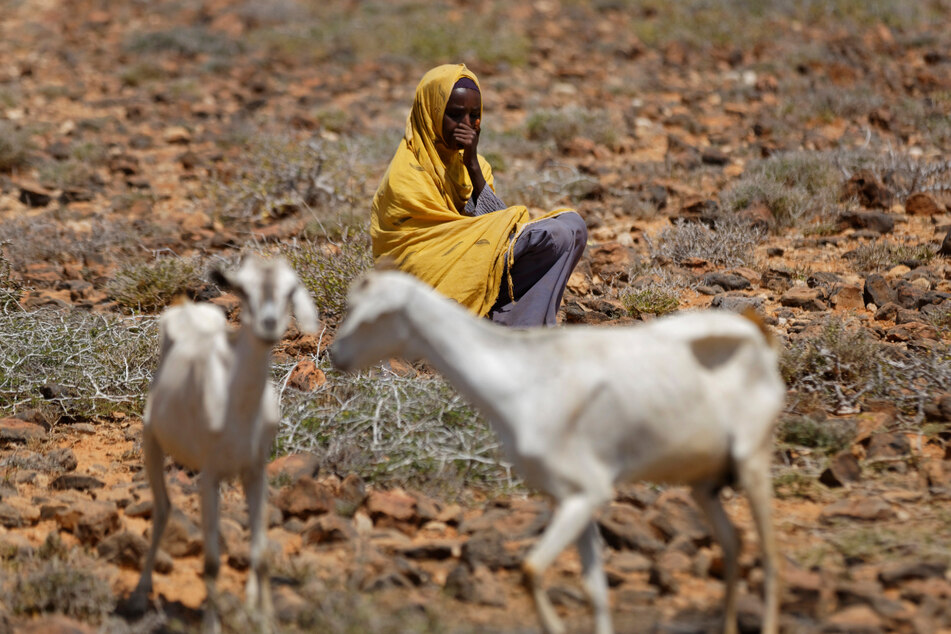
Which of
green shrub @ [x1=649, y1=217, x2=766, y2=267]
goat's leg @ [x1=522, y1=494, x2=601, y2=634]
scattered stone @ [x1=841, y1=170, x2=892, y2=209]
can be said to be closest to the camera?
goat's leg @ [x1=522, y1=494, x2=601, y2=634]

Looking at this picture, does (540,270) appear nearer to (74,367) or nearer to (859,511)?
(859,511)

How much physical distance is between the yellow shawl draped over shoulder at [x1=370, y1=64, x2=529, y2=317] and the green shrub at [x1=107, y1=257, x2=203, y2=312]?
198cm

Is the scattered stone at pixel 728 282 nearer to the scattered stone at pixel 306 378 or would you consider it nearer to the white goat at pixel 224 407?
the scattered stone at pixel 306 378

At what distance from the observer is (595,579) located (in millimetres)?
2801

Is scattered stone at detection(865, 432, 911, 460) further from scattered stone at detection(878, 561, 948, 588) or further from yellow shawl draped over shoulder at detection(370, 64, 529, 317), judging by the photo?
yellow shawl draped over shoulder at detection(370, 64, 529, 317)

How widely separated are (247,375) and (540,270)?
9.26 ft

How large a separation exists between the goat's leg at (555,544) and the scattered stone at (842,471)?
195 centimetres

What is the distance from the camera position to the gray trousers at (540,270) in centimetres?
545

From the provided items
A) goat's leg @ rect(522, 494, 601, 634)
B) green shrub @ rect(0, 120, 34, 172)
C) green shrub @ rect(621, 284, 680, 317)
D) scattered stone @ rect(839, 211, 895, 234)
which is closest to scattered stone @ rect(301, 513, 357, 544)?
goat's leg @ rect(522, 494, 601, 634)

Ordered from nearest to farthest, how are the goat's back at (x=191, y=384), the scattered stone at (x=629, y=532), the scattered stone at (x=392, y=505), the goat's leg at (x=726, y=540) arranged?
the goat's leg at (x=726, y=540)
the goat's back at (x=191, y=384)
the scattered stone at (x=629, y=532)
the scattered stone at (x=392, y=505)

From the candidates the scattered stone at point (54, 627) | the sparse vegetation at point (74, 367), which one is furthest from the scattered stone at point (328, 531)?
the sparse vegetation at point (74, 367)

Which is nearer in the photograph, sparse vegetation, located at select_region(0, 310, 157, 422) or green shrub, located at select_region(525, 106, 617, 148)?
sparse vegetation, located at select_region(0, 310, 157, 422)

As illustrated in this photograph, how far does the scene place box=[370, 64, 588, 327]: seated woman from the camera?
17.8 feet

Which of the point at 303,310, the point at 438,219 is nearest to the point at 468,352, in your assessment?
the point at 303,310
